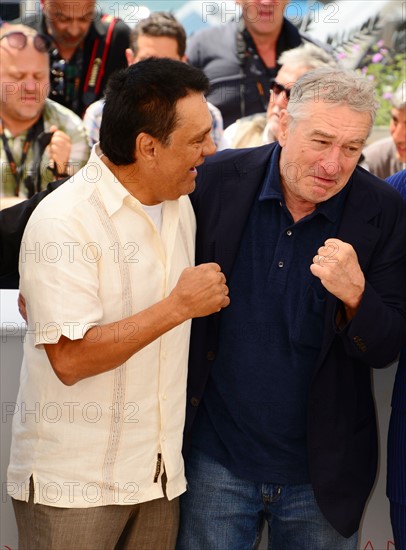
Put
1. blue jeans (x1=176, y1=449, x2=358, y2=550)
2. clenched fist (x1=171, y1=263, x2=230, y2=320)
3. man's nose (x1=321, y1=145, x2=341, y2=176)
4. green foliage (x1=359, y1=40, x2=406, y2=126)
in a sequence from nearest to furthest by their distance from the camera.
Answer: clenched fist (x1=171, y1=263, x2=230, y2=320) → man's nose (x1=321, y1=145, x2=341, y2=176) → blue jeans (x1=176, y1=449, x2=358, y2=550) → green foliage (x1=359, y1=40, x2=406, y2=126)

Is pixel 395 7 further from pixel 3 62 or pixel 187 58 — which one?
pixel 3 62

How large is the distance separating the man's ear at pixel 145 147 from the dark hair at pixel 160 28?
2.21 metres

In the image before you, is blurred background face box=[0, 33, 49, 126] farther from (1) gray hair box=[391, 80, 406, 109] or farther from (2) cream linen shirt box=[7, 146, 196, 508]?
(2) cream linen shirt box=[7, 146, 196, 508]

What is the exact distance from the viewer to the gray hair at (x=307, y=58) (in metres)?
4.09

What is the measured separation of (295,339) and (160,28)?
2.35 meters

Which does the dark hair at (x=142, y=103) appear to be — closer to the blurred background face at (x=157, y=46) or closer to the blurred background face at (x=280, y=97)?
the blurred background face at (x=280, y=97)

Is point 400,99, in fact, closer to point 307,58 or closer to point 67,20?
point 307,58

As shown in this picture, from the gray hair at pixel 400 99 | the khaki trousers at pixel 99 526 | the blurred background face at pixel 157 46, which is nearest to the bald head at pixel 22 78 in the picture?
the blurred background face at pixel 157 46

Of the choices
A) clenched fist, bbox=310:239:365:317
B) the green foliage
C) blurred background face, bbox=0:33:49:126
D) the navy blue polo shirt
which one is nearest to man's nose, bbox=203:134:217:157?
the navy blue polo shirt

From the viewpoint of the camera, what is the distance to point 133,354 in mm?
1901

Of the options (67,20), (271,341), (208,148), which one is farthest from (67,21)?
(271,341)

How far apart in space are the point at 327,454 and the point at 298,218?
0.58 meters

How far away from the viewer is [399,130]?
14.2ft

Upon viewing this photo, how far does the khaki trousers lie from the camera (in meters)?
2.01
